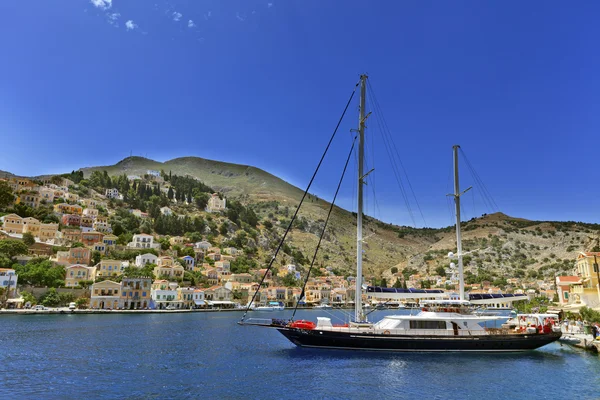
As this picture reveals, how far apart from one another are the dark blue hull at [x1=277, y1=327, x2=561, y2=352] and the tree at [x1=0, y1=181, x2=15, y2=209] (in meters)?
106

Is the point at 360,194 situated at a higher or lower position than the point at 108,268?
higher

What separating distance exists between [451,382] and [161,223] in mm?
121145

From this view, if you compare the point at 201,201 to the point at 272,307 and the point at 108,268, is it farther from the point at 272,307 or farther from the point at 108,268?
the point at 108,268

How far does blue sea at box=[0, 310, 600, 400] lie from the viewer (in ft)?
57.7

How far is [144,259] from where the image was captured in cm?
9319

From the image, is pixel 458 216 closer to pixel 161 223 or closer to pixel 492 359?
pixel 492 359

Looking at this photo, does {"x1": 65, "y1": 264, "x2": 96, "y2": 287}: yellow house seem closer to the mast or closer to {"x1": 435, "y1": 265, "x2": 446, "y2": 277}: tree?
the mast

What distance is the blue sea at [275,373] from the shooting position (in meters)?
17.6

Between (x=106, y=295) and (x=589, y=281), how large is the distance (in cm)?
7351

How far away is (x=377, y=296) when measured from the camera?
1076 inches

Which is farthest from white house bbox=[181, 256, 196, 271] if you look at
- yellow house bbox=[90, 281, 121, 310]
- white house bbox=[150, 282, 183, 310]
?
yellow house bbox=[90, 281, 121, 310]

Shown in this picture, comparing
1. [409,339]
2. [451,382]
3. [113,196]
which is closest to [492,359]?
[409,339]

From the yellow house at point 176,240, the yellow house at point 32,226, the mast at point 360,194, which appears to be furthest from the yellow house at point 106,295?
the mast at point 360,194

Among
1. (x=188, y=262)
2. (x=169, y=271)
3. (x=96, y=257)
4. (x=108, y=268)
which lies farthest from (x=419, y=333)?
(x=188, y=262)
